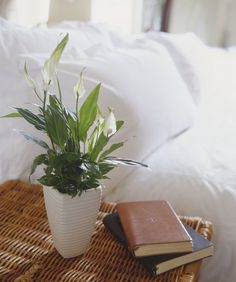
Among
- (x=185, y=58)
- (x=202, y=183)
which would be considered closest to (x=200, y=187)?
(x=202, y=183)

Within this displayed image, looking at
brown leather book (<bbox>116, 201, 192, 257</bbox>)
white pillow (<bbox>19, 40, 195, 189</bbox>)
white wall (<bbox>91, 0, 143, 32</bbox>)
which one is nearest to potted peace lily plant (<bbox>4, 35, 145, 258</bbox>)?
brown leather book (<bbox>116, 201, 192, 257</bbox>)

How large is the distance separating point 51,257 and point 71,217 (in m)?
0.12

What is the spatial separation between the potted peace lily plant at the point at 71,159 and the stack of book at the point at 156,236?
0.11m

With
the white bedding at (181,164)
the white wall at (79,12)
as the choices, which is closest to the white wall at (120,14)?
the white wall at (79,12)

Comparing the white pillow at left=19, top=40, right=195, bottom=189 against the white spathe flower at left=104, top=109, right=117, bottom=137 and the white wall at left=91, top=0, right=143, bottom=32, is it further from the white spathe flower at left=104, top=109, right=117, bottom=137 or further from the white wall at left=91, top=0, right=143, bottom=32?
the white wall at left=91, top=0, right=143, bottom=32

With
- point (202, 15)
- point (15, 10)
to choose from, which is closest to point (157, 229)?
point (15, 10)

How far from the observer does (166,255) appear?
0.75 m

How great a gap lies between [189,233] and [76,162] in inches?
12.6

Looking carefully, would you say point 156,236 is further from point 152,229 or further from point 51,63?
point 51,63

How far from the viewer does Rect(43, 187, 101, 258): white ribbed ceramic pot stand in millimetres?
708

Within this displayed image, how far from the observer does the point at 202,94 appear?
1778 mm

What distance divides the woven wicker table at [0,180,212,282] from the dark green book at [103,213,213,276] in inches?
0.6

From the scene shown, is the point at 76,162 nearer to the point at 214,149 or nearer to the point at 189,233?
the point at 189,233

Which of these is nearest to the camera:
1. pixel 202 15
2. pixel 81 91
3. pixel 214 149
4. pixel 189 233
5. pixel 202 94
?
pixel 81 91
